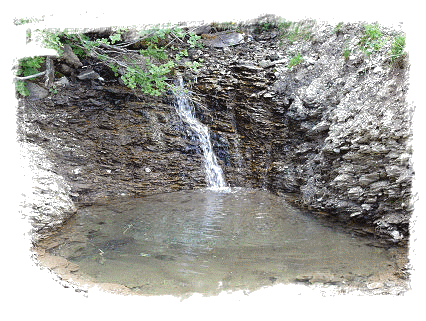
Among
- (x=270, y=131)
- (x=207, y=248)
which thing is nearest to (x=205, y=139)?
(x=270, y=131)

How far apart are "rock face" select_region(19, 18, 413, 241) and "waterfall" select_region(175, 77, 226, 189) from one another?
25 cm

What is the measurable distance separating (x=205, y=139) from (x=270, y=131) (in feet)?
7.14

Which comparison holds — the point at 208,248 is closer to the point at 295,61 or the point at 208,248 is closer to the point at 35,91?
the point at 35,91

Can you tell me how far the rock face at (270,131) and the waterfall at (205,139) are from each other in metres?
0.25

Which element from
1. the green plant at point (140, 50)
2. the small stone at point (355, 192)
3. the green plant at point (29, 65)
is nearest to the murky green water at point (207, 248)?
the small stone at point (355, 192)

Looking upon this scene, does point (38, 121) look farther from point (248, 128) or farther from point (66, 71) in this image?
point (248, 128)

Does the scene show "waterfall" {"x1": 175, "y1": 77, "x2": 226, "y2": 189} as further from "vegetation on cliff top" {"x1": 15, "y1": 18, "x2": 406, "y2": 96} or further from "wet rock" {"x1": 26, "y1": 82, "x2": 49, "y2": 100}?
"wet rock" {"x1": 26, "y1": 82, "x2": 49, "y2": 100}

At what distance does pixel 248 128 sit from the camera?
9898 millimetres

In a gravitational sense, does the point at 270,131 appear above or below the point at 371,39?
below

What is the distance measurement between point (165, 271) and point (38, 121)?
6259 mm

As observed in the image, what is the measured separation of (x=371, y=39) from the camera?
7125 mm

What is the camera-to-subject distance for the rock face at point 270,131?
18.4ft

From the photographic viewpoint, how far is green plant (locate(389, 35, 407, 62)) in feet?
19.1

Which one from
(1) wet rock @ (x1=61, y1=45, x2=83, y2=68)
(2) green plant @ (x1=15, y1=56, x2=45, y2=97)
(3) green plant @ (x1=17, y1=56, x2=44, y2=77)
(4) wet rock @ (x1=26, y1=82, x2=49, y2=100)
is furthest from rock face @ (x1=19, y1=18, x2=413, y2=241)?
(3) green plant @ (x1=17, y1=56, x2=44, y2=77)
